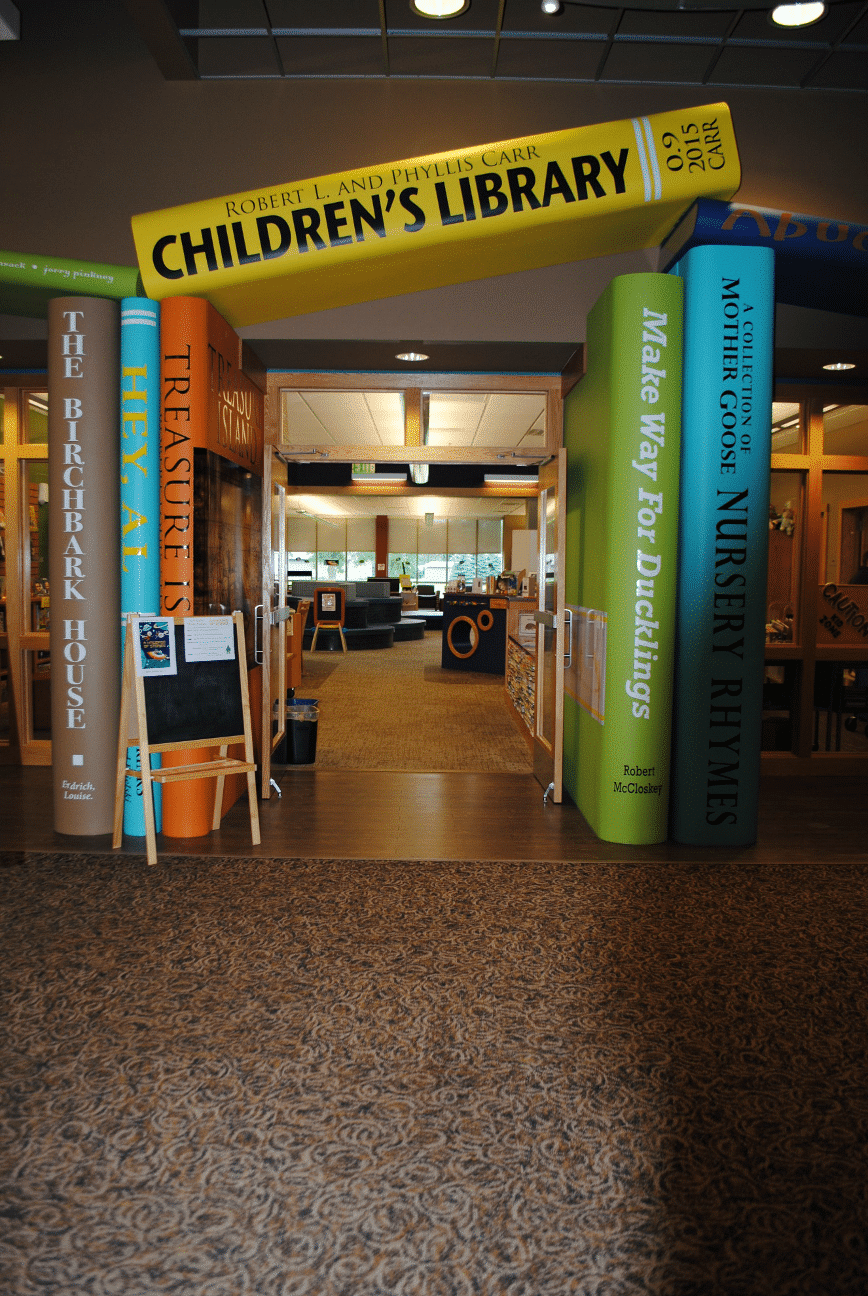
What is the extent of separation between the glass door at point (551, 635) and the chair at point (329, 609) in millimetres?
7722

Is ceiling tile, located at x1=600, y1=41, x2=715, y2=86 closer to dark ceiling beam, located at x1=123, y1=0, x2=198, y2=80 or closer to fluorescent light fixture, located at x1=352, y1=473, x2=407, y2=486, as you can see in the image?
dark ceiling beam, located at x1=123, y1=0, x2=198, y2=80

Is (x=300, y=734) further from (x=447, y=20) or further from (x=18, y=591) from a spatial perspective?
(x=447, y=20)

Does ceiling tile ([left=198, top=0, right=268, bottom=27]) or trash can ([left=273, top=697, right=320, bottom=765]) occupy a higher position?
ceiling tile ([left=198, top=0, right=268, bottom=27])

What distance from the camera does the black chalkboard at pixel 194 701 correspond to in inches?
159

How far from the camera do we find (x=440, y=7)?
433 centimetres

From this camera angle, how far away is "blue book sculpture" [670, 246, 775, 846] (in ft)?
13.1

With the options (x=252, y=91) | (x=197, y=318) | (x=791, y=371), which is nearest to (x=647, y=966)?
(x=197, y=318)

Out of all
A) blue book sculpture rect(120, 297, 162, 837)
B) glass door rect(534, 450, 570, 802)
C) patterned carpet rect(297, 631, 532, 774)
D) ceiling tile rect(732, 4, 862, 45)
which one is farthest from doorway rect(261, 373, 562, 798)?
ceiling tile rect(732, 4, 862, 45)

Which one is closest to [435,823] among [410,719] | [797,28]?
[410,719]

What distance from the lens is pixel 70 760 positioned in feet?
14.1

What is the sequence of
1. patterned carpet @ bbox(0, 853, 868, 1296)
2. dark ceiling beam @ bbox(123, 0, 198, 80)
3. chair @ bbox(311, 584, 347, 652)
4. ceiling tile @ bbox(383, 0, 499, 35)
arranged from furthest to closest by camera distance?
chair @ bbox(311, 584, 347, 652) → ceiling tile @ bbox(383, 0, 499, 35) → dark ceiling beam @ bbox(123, 0, 198, 80) → patterned carpet @ bbox(0, 853, 868, 1296)

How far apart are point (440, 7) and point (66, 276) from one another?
2423 mm

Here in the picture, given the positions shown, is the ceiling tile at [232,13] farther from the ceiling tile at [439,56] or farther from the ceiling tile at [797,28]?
the ceiling tile at [797,28]

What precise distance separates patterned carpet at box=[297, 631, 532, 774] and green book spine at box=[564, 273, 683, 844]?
1691 mm
